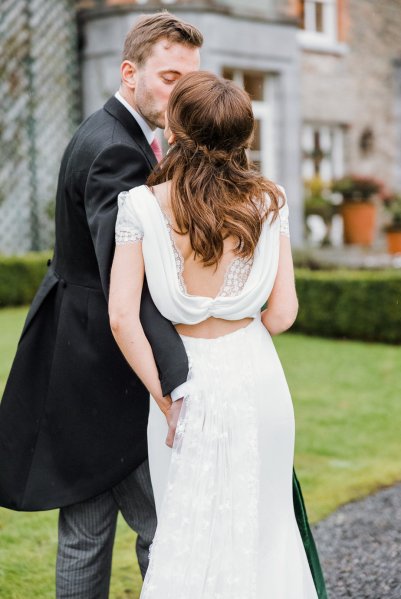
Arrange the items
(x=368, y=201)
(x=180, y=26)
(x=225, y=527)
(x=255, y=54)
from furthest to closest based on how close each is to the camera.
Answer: (x=368, y=201), (x=255, y=54), (x=180, y=26), (x=225, y=527)

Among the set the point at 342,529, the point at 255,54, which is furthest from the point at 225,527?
the point at 255,54

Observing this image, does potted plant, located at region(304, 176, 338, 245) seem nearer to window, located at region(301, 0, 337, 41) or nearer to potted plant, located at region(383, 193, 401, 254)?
potted plant, located at region(383, 193, 401, 254)

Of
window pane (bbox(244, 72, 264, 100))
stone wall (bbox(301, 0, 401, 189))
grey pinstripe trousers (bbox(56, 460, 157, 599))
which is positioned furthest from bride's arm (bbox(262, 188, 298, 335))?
stone wall (bbox(301, 0, 401, 189))

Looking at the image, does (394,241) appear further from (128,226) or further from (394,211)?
(128,226)

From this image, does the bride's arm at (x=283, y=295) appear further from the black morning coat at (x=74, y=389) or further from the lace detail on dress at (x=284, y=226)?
the black morning coat at (x=74, y=389)

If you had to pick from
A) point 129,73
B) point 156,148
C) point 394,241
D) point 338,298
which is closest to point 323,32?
point 394,241

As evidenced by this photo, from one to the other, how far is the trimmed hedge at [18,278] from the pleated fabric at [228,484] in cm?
754

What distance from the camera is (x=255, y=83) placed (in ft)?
45.6

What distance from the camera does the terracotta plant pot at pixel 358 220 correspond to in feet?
49.4

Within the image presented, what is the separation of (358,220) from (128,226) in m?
13.3

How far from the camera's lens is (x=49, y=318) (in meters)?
2.63

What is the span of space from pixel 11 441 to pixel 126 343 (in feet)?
1.99

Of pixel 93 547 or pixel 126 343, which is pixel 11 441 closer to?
pixel 93 547

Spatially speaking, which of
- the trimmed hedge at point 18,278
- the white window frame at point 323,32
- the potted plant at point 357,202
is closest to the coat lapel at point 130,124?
the trimmed hedge at point 18,278
